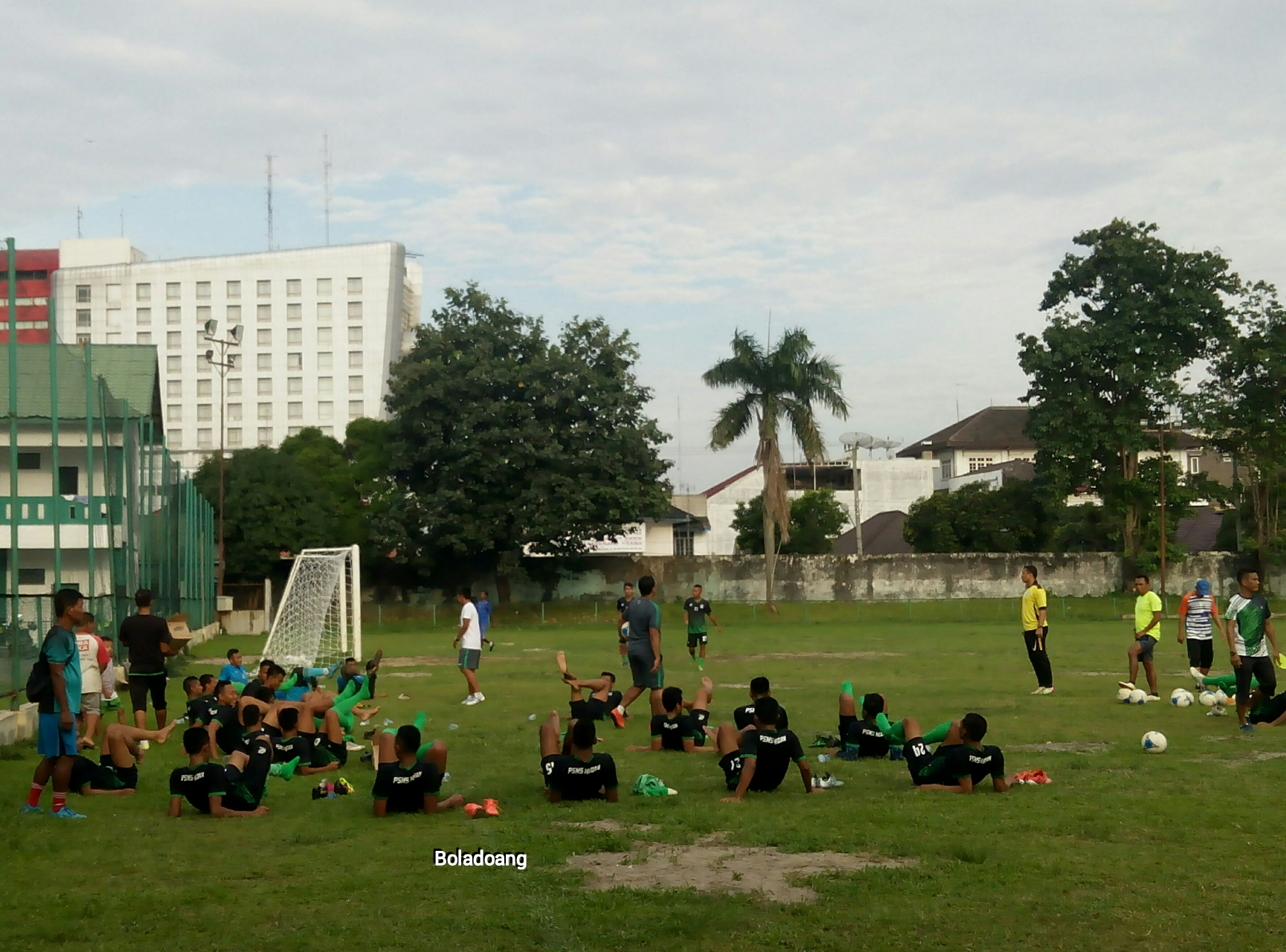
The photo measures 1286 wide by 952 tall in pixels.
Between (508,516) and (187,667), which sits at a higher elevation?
(508,516)

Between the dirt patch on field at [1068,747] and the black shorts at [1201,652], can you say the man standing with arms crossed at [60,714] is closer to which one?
the dirt patch on field at [1068,747]

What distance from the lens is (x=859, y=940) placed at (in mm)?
6312

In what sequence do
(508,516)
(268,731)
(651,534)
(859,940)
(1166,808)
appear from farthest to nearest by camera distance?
(651,534) → (508,516) → (268,731) → (1166,808) → (859,940)

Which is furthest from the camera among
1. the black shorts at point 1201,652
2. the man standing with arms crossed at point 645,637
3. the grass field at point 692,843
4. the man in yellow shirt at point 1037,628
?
the man in yellow shirt at point 1037,628

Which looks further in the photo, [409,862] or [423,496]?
[423,496]

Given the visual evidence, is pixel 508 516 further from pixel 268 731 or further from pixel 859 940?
pixel 859 940

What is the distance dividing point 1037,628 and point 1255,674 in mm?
4418

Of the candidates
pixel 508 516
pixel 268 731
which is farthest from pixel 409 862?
pixel 508 516

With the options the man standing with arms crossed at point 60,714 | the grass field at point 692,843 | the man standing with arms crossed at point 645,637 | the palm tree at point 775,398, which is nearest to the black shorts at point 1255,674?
the grass field at point 692,843

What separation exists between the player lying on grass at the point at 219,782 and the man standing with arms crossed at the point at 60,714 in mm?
798

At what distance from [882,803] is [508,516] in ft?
131

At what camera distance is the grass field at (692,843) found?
6547 mm

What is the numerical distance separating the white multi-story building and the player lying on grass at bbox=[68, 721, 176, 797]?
98.4m

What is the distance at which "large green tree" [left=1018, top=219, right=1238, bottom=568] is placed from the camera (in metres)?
51.1
